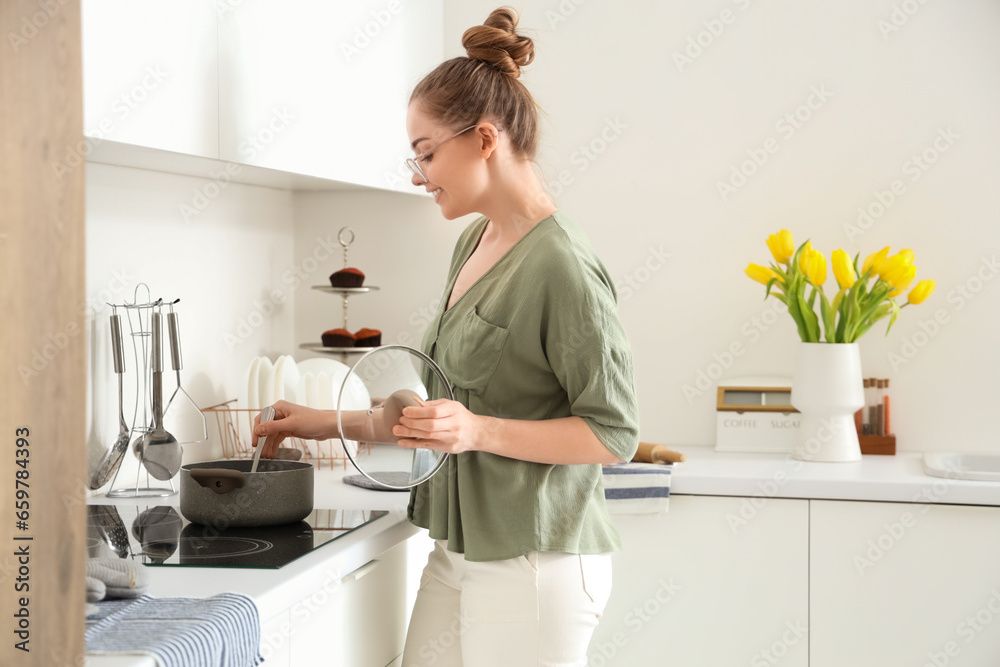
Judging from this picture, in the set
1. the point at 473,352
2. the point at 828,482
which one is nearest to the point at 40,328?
the point at 473,352

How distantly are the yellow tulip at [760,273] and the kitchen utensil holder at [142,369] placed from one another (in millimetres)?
1188

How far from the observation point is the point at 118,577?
2.95 feet

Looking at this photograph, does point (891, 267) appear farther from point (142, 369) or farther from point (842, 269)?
point (142, 369)

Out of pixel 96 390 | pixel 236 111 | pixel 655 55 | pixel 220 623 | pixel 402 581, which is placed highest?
pixel 655 55

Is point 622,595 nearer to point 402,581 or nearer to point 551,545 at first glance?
point 402,581

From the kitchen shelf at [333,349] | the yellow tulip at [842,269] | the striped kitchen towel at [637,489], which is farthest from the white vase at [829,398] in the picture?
the kitchen shelf at [333,349]

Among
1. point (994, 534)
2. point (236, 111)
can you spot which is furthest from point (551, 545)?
point (994, 534)

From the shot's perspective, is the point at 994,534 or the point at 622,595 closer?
the point at 994,534

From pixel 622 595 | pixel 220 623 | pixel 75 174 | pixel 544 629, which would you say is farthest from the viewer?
pixel 622 595

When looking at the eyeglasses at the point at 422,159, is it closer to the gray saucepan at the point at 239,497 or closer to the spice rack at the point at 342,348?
the gray saucepan at the point at 239,497

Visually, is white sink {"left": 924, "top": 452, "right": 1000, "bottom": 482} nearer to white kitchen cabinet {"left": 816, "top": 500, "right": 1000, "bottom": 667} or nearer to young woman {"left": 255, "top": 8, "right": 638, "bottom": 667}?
white kitchen cabinet {"left": 816, "top": 500, "right": 1000, "bottom": 667}

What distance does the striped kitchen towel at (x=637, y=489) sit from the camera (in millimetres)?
1737

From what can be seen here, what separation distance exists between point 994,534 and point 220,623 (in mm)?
1405

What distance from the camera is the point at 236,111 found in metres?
1.48
